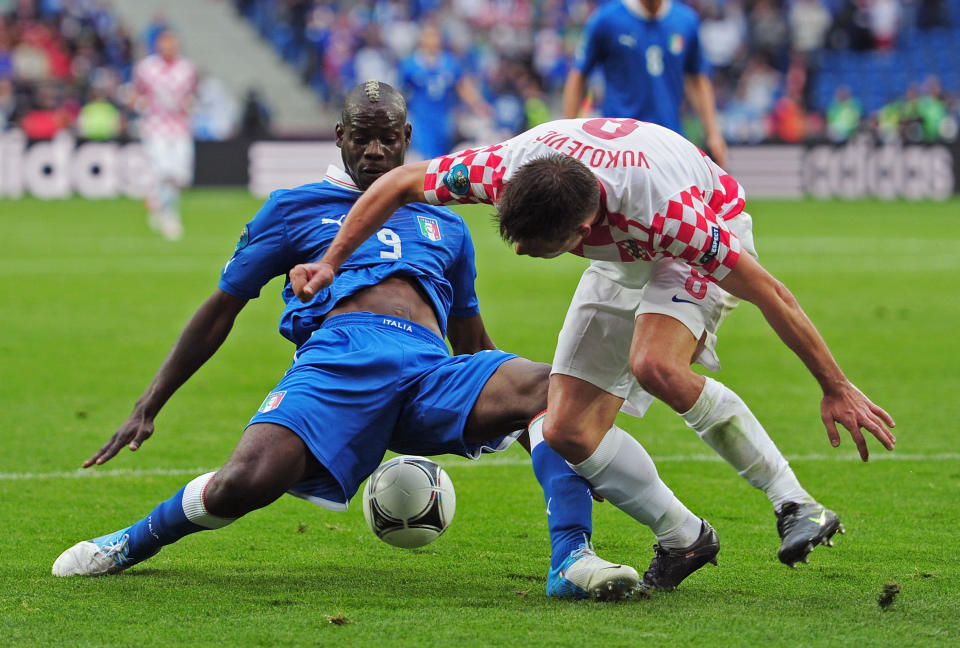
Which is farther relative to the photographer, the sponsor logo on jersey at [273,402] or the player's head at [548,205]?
the sponsor logo on jersey at [273,402]

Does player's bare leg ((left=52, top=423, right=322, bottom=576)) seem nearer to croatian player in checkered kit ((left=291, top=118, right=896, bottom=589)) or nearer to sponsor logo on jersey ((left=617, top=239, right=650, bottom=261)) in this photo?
croatian player in checkered kit ((left=291, top=118, right=896, bottom=589))

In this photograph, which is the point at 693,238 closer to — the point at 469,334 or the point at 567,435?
the point at 567,435

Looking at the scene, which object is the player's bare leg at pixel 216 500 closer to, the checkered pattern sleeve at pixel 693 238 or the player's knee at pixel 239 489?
the player's knee at pixel 239 489

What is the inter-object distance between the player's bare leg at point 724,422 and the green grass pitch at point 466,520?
0.22 metres

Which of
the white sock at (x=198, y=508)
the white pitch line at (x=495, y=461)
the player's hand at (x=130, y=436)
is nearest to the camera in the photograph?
the white sock at (x=198, y=508)

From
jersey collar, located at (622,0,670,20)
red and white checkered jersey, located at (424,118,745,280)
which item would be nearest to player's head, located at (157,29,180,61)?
jersey collar, located at (622,0,670,20)

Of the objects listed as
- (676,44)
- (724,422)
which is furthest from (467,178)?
(676,44)

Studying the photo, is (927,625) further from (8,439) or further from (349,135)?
(8,439)

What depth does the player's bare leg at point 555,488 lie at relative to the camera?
160 inches

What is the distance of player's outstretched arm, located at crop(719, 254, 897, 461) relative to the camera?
12.7 ft

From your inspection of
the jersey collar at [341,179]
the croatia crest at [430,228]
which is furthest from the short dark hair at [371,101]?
the croatia crest at [430,228]

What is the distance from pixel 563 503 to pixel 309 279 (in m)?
1.08

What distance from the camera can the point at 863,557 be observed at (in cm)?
464

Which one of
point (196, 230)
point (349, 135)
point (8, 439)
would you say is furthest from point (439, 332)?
point (196, 230)
